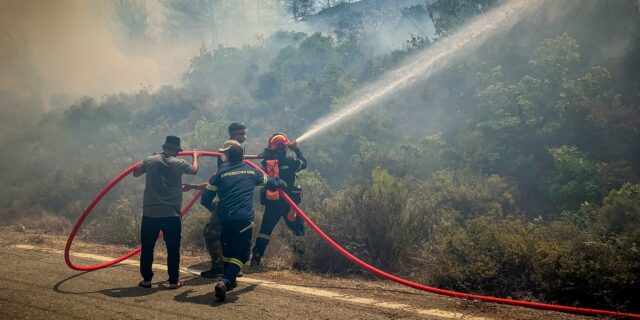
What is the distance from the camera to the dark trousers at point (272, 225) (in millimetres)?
6512

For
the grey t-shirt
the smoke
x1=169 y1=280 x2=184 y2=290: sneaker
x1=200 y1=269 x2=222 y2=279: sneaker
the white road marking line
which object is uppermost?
the smoke

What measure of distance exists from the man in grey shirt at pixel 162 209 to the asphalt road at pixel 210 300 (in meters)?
0.36

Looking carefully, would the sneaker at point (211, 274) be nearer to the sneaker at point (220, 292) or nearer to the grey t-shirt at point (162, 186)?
the grey t-shirt at point (162, 186)

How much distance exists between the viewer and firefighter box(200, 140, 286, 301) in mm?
A: 4906

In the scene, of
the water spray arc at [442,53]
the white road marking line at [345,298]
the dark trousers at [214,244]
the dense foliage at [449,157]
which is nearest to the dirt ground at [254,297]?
the white road marking line at [345,298]

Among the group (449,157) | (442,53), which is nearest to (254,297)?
(449,157)

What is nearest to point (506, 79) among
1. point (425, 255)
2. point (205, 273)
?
point (425, 255)

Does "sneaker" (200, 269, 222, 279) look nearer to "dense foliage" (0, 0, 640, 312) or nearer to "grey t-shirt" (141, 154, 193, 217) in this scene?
"grey t-shirt" (141, 154, 193, 217)

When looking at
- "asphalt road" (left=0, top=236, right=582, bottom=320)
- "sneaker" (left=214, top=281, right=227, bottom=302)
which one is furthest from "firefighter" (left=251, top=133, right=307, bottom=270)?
"sneaker" (left=214, top=281, right=227, bottom=302)

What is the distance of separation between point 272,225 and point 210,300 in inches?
89.0

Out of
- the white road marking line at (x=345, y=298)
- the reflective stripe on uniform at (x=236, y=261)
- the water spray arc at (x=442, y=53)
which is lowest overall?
the white road marking line at (x=345, y=298)

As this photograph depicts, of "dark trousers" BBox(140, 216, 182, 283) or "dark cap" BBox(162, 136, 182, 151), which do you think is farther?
"dark cap" BBox(162, 136, 182, 151)

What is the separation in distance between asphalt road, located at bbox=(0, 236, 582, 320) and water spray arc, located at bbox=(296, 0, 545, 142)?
10862 mm

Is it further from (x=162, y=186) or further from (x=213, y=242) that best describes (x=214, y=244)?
(x=162, y=186)
